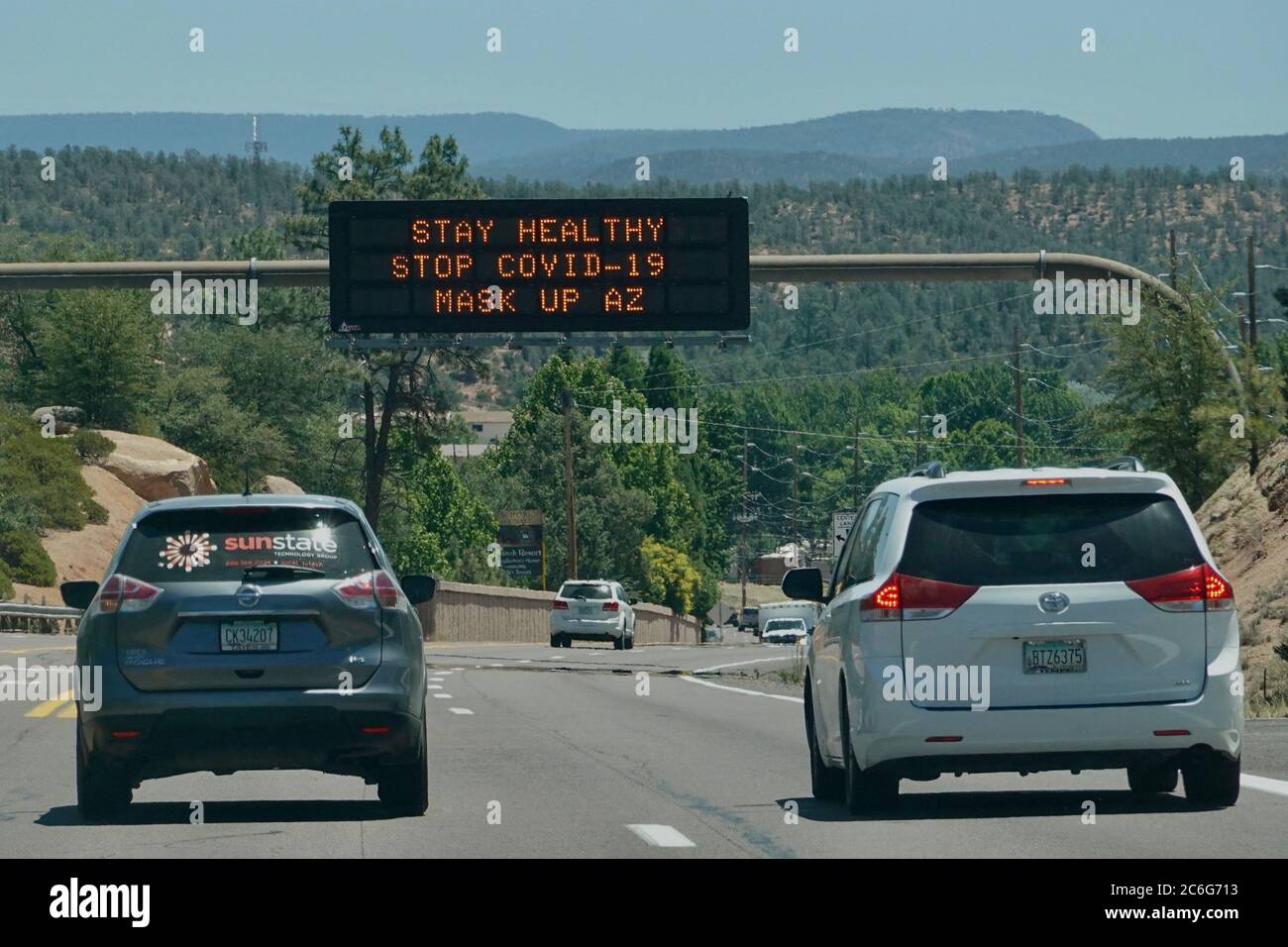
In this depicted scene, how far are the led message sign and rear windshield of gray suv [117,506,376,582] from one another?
23.1 meters

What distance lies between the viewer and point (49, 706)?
24359 millimetres

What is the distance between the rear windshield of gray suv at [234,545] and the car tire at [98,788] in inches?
42.6

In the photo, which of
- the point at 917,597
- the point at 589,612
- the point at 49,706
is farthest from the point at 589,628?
the point at 917,597

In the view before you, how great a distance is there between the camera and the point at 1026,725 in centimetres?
1202

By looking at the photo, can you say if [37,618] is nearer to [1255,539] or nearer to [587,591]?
[587,591]

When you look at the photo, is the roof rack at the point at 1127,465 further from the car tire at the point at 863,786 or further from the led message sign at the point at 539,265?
the led message sign at the point at 539,265

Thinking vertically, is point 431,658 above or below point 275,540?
below

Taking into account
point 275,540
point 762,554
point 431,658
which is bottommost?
point 762,554

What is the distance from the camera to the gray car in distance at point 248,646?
1223cm

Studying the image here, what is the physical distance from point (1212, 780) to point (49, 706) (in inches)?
596
